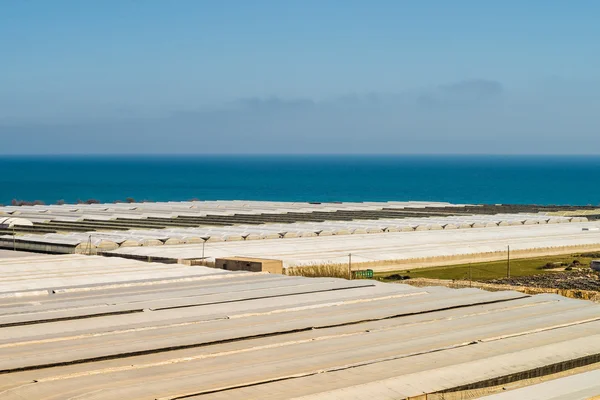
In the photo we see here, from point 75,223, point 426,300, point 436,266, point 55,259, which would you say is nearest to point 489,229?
point 436,266

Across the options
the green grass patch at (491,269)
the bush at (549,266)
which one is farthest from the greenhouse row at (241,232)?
the bush at (549,266)

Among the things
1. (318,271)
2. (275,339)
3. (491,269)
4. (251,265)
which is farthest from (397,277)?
(275,339)

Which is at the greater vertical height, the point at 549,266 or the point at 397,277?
the point at 549,266

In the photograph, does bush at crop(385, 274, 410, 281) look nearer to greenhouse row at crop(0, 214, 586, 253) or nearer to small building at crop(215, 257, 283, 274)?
small building at crop(215, 257, 283, 274)

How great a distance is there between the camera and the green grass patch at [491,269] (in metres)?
47.8

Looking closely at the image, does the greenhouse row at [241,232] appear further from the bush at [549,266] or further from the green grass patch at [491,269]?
the bush at [549,266]

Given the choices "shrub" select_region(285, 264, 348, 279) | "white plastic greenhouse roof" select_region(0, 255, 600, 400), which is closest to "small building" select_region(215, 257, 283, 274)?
"shrub" select_region(285, 264, 348, 279)

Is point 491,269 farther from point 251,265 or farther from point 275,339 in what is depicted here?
point 275,339

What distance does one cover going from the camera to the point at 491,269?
50.8 meters

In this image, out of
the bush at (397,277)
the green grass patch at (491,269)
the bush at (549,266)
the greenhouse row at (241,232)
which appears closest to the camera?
the bush at (397,277)

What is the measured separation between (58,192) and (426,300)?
167 metres

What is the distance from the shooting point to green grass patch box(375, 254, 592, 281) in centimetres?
4784

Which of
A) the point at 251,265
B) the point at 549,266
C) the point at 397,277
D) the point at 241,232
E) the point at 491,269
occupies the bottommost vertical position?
the point at 397,277

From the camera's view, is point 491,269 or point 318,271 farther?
point 491,269
